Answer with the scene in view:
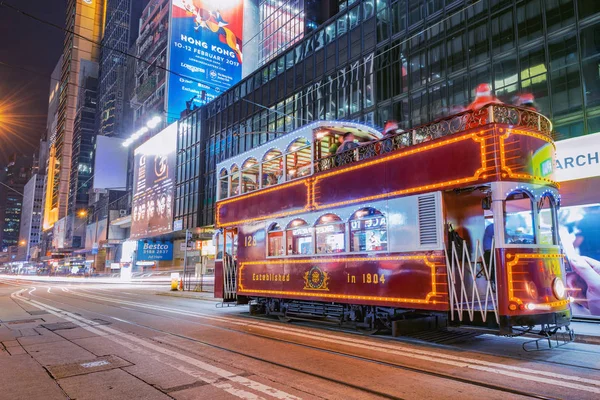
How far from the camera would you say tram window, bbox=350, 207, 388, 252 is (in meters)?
10.0

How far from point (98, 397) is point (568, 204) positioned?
42.0 ft

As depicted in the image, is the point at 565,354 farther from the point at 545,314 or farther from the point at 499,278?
the point at 499,278

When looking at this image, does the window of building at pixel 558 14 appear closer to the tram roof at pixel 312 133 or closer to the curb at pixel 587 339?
the tram roof at pixel 312 133

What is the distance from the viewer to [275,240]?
12969mm

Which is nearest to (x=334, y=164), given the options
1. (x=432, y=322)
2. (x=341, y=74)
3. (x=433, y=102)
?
(x=432, y=322)

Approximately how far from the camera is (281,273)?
12.2 meters

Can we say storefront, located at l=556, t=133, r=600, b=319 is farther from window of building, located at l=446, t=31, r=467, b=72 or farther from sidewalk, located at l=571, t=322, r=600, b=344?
window of building, located at l=446, t=31, r=467, b=72

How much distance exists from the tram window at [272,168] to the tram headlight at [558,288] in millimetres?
7441

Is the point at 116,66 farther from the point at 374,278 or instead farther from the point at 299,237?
the point at 374,278

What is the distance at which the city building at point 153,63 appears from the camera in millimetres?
58987

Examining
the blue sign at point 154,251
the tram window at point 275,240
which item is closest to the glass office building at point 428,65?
the tram window at point 275,240

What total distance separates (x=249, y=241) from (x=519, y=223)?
26.3 feet

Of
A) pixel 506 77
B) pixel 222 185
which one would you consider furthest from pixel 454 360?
pixel 506 77

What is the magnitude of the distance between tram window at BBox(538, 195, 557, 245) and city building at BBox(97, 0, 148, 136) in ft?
255
